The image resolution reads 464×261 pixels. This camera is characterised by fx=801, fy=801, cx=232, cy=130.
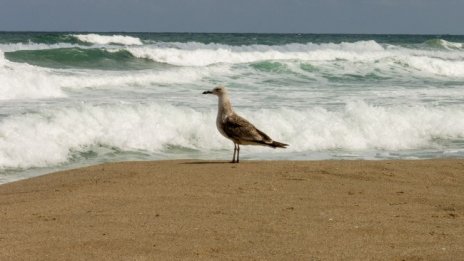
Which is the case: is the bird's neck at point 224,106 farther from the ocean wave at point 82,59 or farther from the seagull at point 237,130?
the ocean wave at point 82,59

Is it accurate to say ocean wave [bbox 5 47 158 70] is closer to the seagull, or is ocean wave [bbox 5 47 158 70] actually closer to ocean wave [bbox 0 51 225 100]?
ocean wave [bbox 0 51 225 100]

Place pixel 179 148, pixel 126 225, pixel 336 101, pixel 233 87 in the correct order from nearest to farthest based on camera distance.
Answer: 1. pixel 126 225
2. pixel 179 148
3. pixel 336 101
4. pixel 233 87

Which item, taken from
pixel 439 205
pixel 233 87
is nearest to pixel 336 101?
pixel 233 87

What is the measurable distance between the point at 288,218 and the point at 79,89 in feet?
45.4

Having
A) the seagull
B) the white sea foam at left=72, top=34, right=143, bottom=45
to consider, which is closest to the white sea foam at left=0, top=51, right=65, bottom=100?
the seagull

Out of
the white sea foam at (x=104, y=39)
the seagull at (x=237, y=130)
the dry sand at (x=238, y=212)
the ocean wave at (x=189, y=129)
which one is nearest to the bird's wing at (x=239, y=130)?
the seagull at (x=237, y=130)

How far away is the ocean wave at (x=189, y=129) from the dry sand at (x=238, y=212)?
2606 mm

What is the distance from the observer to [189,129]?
1259 cm

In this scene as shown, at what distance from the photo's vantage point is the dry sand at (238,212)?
5.04m

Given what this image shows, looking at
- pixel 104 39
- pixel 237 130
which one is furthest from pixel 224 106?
pixel 104 39

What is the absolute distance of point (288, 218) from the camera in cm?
598

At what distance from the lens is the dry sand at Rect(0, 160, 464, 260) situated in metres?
5.04

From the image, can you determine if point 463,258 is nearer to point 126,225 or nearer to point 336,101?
point 126,225

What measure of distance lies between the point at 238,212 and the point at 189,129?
647 cm
